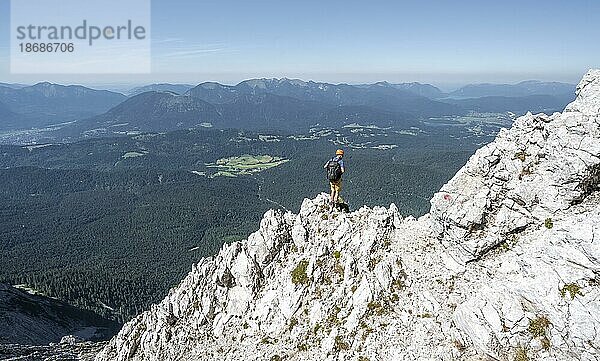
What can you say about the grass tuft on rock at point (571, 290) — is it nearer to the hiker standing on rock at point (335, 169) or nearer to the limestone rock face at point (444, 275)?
the limestone rock face at point (444, 275)

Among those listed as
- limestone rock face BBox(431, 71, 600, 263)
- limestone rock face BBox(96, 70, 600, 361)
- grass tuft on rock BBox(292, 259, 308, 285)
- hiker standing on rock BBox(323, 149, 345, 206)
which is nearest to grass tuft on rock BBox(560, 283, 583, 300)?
limestone rock face BBox(96, 70, 600, 361)

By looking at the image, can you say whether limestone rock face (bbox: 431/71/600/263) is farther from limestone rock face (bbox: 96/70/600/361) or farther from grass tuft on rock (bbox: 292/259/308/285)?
grass tuft on rock (bbox: 292/259/308/285)

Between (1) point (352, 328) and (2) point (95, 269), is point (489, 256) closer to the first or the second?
(1) point (352, 328)

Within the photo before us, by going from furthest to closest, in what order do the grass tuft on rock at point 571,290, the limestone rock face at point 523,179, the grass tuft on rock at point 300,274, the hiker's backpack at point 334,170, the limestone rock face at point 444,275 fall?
the hiker's backpack at point 334,170
the grass tuft on rock at point 300,274
the limestone rock face at point 523,179
the limestone rock face at point 444,275
the grass tuft on rock at point 571,290

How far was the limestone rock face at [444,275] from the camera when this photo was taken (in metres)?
23.9

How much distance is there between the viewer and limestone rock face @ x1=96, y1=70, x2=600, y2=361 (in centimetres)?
2389

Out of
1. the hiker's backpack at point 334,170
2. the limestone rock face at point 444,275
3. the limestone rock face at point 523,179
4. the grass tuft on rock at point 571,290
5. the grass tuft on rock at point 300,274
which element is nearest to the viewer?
the grass tuft on rock at point 571,290

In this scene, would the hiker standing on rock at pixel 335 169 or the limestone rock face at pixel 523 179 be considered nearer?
the limestone rock face at pixel 523 179

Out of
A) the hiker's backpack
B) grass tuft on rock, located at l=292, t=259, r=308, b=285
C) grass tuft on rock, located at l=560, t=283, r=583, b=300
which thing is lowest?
grass tuft on rock, located at l=292, t=259, r=308, b=285

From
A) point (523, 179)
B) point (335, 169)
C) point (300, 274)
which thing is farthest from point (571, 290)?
point (335, 169)

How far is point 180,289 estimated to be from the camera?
4647 cm

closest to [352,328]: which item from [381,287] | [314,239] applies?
[381,287]

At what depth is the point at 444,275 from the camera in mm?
29922

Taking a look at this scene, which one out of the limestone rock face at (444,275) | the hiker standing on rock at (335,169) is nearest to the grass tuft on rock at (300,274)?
the limestone rock face at (444,275)
